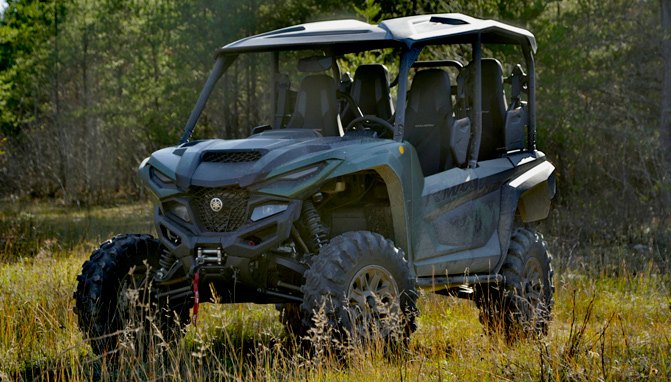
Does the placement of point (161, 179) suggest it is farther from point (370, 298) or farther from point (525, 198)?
point (525, 198)

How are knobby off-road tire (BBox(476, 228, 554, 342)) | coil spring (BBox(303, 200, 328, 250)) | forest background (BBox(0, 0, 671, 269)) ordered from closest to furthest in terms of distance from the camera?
coil spring (BBox(303, 200, 328, 250)) < knobby off-road tire (BBox(476, 228, 554, 342)) < forest background (BBox(0, 0, 671, 269))

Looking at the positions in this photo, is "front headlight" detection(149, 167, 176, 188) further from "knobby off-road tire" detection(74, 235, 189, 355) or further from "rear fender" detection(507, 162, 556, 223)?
"rear fender" detection(507, 162, 556, 223)

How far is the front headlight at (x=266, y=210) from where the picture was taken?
6.91 metres

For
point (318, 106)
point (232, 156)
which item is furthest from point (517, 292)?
point (232, 156)

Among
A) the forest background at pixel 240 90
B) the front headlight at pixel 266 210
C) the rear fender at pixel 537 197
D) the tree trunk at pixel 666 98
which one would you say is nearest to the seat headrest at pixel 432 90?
the rear fender at pixel 537 197

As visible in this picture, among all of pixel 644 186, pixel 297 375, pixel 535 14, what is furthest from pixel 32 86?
pixel 297 375

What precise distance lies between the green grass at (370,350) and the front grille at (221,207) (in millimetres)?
579

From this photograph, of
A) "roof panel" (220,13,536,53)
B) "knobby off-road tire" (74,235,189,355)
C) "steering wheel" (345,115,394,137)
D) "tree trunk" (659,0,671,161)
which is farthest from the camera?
"tree trunk" (659,0,671,161)

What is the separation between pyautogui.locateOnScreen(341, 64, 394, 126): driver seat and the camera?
29.6 ft

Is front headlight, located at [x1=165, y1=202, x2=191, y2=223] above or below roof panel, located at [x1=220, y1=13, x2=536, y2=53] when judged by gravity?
below

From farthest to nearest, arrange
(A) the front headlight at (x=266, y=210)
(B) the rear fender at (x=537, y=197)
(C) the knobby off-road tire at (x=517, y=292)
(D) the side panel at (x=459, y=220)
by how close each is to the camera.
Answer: (B) the rear fender at (x=537, y=197), (C) the knobby off-road tire at (x=517, y=292), (D) the side panel at (x=459, y=220), (A) the front headlight at (x=266, y=210)

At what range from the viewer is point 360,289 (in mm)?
6969

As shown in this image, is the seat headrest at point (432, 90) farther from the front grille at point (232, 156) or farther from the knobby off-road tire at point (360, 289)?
the front grille at point (232, 156)

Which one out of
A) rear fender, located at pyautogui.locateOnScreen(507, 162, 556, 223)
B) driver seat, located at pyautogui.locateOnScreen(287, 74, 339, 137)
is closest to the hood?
driver seat, located at pyautogui.locateOnScreen(287, 74, 339, 137)
